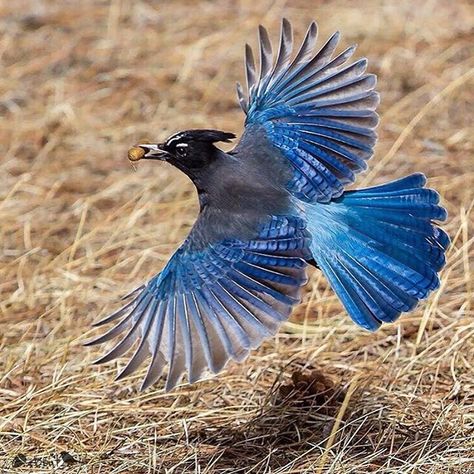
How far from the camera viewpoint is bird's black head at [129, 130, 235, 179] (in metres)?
4.70

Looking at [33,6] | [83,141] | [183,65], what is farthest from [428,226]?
[33,6]

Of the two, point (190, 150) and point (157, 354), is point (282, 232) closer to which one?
point (190, 150)

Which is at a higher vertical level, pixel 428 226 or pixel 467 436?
pixel 428 226

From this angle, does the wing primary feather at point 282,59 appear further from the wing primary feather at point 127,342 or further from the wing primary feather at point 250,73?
the wing primary feather at point 127,342

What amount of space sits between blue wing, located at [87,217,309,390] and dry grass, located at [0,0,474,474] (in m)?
0.40

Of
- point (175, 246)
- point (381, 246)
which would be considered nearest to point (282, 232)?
point (381, 246)

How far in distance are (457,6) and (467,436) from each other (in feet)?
17.4

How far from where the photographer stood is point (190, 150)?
4715 mm

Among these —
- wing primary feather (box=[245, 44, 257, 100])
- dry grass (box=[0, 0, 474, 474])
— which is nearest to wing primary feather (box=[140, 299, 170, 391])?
dry grass (box=[0, 0, 474, 474])

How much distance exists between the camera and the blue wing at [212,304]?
4.04 metres

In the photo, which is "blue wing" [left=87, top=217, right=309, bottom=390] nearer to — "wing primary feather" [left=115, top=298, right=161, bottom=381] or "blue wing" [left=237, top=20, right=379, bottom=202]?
"wing primary feather" [left=115, top=298, right=161, bottom=381]

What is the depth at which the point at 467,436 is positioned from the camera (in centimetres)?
420

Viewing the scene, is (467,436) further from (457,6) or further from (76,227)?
(457,6)

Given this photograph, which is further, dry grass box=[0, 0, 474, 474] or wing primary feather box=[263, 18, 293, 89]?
wing primary feather box=[263, 18, 293, 89]
